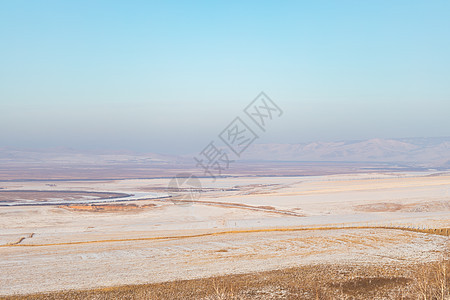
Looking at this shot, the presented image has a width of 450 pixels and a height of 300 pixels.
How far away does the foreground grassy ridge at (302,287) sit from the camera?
1948cm

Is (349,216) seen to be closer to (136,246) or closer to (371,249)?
(371,249)

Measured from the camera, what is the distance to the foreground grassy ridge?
1948 cm

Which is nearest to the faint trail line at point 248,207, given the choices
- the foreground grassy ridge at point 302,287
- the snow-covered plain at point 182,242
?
the snow-covered plain at point 182,242

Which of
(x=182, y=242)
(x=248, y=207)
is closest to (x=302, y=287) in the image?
(x=182, y=242)

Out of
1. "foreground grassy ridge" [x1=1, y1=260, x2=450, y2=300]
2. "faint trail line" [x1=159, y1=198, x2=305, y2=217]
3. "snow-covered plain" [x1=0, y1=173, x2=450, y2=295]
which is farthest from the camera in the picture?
"faint trail line" [x1=159, y1=198, x2=305, y2=217]

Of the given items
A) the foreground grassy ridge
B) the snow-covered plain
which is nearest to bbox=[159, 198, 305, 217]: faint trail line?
the snow-covered plain

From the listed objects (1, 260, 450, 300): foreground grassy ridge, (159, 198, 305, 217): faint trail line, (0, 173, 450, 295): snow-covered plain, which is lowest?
(159, 198, 305, 217): faint trail line

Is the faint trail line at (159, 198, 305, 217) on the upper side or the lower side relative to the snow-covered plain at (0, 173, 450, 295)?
lower

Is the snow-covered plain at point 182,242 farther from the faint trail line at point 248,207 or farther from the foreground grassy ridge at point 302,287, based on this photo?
the foreground grassy ridge at point 302,287

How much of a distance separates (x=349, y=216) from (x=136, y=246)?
26.5 m

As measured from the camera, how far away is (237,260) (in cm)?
2586

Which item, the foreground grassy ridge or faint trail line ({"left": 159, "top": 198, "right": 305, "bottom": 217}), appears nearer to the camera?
the foreground grassy ridge

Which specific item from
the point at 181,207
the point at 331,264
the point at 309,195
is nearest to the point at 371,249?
the point at 331,264

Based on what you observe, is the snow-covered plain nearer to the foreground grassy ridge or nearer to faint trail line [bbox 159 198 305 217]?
faint trail line [bbox 159 198 305 217]
